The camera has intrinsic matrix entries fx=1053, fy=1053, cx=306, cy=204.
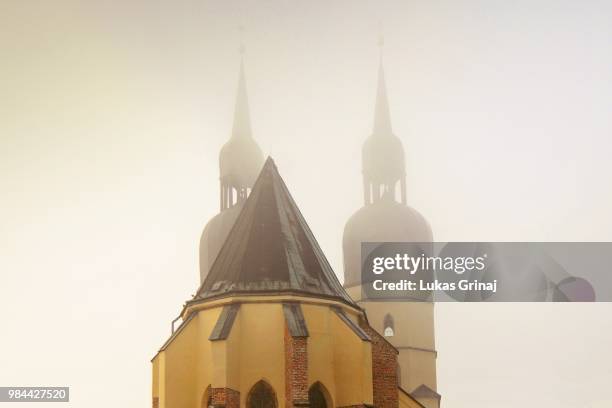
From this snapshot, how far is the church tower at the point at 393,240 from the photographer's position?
2850 cm

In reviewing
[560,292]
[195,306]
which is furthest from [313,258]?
[560,292]

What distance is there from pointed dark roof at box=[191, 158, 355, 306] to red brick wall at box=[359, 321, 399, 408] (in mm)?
992

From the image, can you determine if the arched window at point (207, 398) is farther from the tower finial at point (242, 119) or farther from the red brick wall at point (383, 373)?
the tower finial at point (242, 119)

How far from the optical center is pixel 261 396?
16.4 m

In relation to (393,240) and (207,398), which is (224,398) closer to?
(207,398)

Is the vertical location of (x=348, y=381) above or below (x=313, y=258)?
below

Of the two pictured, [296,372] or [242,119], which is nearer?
[296,372]

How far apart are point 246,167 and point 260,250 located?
12530 mm

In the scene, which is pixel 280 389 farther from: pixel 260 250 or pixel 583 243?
pixel 583 243

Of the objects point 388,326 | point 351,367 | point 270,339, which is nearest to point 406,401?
point 351,367

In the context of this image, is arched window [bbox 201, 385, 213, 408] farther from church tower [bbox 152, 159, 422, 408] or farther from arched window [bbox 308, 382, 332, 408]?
arched window [bbox 308, 382, 332, 408]

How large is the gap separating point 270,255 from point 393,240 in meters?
12.1

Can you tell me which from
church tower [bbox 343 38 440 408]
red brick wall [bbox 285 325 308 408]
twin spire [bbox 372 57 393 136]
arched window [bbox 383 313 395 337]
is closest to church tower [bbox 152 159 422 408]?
red brick wall [bbox 285 325 308 408]

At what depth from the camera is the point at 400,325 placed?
29.1 meters
